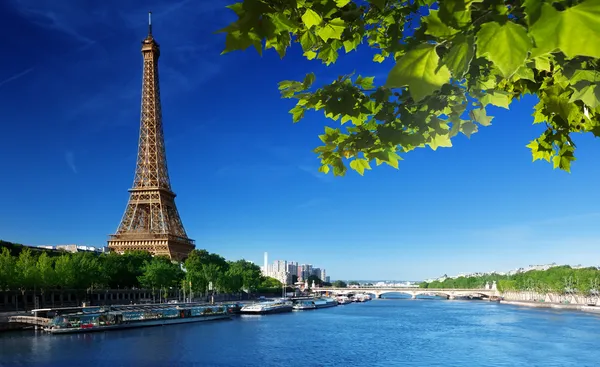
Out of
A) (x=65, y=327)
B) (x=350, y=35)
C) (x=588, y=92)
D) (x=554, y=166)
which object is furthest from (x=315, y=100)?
(x=65, y=327)

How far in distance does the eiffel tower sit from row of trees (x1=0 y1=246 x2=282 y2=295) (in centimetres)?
459

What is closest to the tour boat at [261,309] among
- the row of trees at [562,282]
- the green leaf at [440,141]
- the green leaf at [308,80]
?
the row of trees at [562,282]

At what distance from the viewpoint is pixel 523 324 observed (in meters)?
58.6

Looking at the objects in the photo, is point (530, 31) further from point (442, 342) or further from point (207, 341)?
point (442, 342)

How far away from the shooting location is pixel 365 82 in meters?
3.12

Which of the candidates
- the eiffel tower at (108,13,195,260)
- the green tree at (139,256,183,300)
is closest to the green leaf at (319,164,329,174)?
the green tree at (139,256,183,300)

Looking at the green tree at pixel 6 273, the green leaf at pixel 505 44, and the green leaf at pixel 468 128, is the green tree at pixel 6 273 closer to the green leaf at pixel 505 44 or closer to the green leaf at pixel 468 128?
the green leaf at pixel 468 128

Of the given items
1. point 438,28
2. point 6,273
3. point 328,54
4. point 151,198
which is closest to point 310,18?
point 438,28

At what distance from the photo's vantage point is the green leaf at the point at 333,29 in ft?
8.06

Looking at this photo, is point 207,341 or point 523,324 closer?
point 207,341

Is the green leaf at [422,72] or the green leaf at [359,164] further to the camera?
the green leaf at [359,164]

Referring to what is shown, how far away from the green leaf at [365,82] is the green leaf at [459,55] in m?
1.46

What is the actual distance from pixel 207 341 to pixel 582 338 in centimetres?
3307

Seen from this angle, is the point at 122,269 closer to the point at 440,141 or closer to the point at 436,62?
the point at 440,141
